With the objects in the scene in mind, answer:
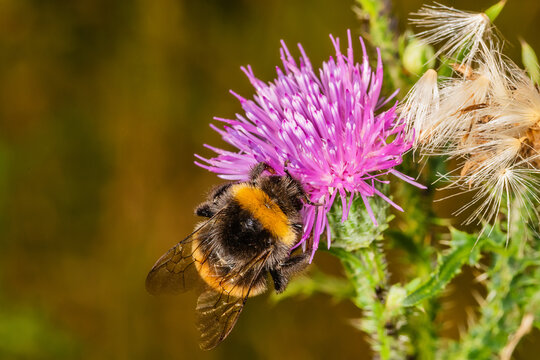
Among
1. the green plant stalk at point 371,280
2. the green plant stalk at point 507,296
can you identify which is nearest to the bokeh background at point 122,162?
the green plant stalk at point 507,296

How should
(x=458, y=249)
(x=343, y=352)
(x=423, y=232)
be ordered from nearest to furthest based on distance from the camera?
(x=458, y=249) → (x=423, y=232) → (x=343, y=352)

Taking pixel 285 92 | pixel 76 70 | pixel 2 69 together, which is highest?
pixel 2 69

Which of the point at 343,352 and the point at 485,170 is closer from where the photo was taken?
the point at 485,170

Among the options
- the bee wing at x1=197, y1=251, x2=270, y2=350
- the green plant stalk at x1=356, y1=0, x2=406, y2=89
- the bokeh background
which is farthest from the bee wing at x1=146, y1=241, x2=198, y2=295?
the bokeh background

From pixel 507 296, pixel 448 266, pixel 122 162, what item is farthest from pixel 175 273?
pixel 122 162

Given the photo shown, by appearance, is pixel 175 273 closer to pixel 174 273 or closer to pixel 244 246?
pixel 174 273

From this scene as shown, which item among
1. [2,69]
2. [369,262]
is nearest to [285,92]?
[369,262]

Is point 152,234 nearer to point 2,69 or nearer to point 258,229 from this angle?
point 2,69
